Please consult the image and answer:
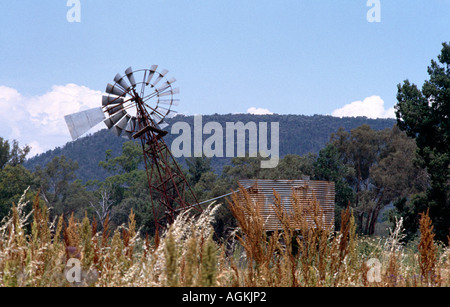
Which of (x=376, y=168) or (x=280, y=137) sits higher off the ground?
(x=280, y=137)

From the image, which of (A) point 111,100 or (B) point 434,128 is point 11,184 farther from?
(B) point 434,128

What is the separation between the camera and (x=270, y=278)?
12.5ft

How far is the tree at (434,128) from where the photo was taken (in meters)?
22.9

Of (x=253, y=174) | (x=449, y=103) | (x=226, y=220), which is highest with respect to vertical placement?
(x=449, y=103)

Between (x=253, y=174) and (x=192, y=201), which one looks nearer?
Result: (x=192, y=201)

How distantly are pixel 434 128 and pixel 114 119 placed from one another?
53.1 ft

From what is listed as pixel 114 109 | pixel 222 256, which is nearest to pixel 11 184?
pixel 114 109

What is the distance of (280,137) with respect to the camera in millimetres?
96875

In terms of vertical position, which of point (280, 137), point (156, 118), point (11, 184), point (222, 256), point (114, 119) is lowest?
point (222, 256)

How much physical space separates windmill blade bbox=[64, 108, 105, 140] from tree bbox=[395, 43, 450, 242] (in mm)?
15384

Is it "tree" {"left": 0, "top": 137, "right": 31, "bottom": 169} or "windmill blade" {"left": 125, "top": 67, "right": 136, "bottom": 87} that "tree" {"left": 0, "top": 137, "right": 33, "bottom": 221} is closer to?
"tree" {"left": 0, "top": 137, "right": 31, "bottom": 169}

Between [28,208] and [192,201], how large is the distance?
1305 centimetres
